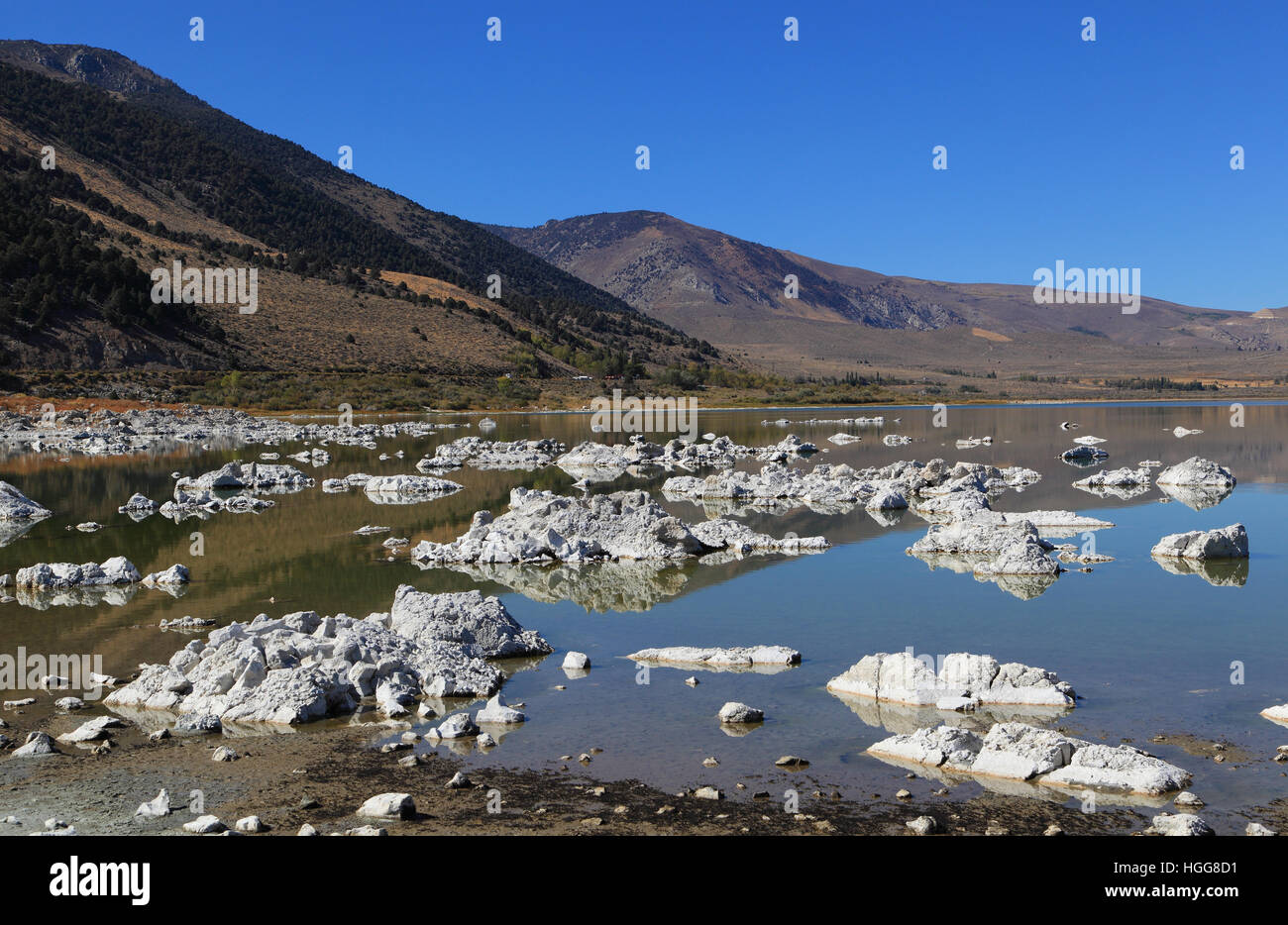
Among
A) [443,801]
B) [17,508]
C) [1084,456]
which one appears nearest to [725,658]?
[443,801]

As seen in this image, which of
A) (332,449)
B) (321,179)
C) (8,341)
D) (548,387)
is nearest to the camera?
(332,449)

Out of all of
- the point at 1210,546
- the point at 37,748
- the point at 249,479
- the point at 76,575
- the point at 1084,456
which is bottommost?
the point at 37,748

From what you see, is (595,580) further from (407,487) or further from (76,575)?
(407,487)

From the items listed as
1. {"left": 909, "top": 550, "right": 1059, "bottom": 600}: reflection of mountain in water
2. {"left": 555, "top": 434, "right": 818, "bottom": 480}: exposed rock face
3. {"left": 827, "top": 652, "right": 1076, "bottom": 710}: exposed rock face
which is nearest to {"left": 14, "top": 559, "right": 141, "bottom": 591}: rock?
{"left": 827, "top": 652, "right": 1076, "bottom": 710}: exposed rock face

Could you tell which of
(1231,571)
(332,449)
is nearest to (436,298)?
(332,449)

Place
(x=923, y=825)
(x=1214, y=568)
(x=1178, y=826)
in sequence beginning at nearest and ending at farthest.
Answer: (x=1178, y=826) < (x=923, y=825) < (x=1214, y=568)

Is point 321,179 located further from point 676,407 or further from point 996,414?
point 996,414

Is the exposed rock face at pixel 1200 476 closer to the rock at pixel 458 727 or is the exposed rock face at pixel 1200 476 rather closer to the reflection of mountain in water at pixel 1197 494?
the reflection of mountain in water at pixel 1197 494
